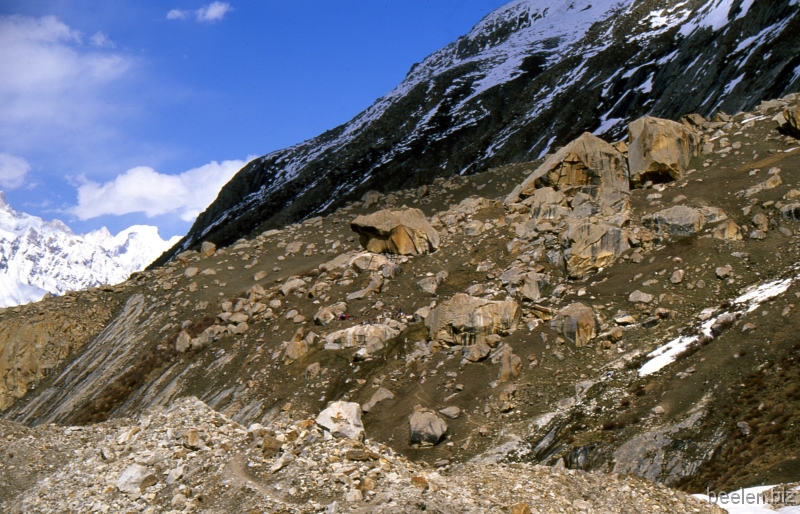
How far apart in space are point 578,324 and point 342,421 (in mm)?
12726

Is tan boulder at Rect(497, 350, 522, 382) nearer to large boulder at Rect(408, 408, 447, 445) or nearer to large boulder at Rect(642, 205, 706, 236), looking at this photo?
large boulder at Rect(408, 408, 447, 445)

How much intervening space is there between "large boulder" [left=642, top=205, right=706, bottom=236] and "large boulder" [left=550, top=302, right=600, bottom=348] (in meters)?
6.52

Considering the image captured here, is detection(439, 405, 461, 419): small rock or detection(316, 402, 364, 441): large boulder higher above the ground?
detection(316, 402, 364, 441): large boulder

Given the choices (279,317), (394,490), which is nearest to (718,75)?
(279,317)

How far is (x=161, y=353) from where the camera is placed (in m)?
37.6

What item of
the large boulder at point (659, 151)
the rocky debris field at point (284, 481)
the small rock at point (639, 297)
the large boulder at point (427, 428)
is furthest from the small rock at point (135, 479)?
the large boulder at point (659, 151)

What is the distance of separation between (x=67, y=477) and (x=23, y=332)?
113ft

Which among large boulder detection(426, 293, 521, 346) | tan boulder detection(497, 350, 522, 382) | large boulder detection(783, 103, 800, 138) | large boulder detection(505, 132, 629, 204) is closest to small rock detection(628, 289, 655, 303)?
large boulder detection(426, 293, 521, 346)

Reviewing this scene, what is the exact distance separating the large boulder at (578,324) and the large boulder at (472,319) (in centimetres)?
215

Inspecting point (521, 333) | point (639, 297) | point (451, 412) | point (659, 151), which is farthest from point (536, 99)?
point (451, 412)

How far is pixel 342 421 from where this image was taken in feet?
49.5

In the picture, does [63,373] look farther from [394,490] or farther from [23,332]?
[394,490]

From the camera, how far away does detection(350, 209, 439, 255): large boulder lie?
36.0 meters

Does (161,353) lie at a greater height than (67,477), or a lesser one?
greater
